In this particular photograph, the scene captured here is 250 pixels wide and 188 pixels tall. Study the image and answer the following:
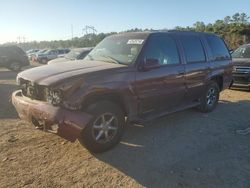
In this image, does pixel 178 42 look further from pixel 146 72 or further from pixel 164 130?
pixel 164 130

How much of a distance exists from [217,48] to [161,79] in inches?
110

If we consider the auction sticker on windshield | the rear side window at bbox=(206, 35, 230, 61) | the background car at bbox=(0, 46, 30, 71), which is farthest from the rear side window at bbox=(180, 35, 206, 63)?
the background car at bbox=(0, 46, 30, 71)

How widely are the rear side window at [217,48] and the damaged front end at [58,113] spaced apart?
4.27 metres

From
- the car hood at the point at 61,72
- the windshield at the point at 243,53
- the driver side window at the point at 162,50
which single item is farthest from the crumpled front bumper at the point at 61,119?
the windshield at the point at 243,53

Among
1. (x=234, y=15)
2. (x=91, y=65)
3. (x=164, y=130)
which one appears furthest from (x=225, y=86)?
(x=234, y=15)

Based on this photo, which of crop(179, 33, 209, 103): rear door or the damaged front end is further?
crop(179, 33, 209, 103): rear door

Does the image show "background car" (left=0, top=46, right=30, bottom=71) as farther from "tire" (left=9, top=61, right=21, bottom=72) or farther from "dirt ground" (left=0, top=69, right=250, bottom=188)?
"dirt ground" (left=0, top=69, right=250, bottom=188)

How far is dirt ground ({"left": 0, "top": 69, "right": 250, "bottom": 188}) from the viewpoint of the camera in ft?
12.8

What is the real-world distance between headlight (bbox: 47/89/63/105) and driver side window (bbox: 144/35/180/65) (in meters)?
1.77

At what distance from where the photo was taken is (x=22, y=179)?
12.8ft

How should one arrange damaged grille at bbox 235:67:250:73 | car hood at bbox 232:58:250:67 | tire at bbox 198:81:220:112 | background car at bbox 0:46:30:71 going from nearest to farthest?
tire at bbox 198:81:220:112 → damaged grille at bbox 235:67:250:73 → car hood at bbox 232:58:250:67 → background car at bbox 0:46:30:71

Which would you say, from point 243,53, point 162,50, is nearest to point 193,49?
point 162,50

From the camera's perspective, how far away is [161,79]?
552 centimetres

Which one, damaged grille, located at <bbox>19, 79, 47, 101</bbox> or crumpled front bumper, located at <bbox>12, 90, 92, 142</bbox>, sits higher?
damaged grille, located at <bbox>19, 79, 47, 101</bbox>
